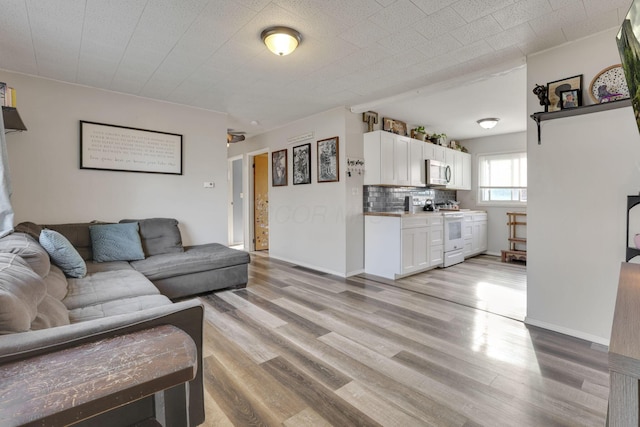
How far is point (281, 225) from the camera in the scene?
536 centimetres

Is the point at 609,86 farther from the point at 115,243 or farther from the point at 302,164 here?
the point at 115,243

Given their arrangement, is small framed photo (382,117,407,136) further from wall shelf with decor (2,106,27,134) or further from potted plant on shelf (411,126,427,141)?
wall shelf with decor (2,106,27,134)

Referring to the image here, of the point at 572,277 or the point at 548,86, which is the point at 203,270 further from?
the point at 548,86

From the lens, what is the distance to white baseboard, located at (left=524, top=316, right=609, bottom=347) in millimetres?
2274

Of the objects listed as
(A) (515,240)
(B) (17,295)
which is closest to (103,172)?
(B) (17,295)

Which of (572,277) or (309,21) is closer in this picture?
(309,21)

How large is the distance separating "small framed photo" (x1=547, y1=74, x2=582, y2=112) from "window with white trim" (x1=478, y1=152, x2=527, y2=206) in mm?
3708

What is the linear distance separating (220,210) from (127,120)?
5.17ft

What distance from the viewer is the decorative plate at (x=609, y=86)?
217cm

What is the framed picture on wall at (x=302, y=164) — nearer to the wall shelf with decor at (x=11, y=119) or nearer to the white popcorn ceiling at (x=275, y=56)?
the white popcorn ceiling at (x=275, y=56)

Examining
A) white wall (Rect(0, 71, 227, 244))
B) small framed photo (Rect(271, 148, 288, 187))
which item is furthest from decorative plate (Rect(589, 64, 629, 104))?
white wall (Rect(0, 71, 227, 244))

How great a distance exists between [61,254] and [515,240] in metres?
6.26

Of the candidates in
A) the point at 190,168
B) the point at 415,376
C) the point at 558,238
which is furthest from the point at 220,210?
the point at 558,238

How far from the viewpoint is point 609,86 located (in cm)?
222
